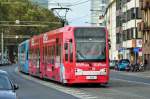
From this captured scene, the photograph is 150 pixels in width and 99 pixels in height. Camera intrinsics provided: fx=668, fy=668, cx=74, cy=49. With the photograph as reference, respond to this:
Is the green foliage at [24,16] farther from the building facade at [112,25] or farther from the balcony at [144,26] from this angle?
the balcony at [144,26]

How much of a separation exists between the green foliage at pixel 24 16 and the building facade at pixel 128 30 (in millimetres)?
19530

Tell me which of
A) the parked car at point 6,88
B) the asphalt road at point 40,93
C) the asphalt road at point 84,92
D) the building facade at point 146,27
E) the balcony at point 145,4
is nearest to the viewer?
the parked car at point 6,88

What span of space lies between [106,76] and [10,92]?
61.2 feet

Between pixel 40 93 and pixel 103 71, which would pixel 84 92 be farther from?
pixel 103 71

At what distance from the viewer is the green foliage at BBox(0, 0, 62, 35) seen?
141 m

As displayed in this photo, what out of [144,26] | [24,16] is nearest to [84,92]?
[144,26]

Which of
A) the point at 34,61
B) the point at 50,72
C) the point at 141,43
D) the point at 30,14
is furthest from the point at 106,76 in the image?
the point at 30,14

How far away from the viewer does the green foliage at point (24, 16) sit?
141000 millimetres

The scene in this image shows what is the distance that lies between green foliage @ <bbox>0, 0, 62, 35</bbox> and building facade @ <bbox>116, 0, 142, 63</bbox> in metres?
19.5

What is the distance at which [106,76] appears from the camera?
35219 mm

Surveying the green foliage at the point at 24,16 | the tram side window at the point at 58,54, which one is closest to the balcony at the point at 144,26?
the green foliage at the point at 24,16

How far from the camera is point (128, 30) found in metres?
113

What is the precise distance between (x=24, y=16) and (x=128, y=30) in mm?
38836

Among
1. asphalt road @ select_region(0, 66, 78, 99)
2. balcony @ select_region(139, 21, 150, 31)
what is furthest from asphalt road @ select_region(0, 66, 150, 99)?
balcony @ select_region(139, 21, 150, 31)
